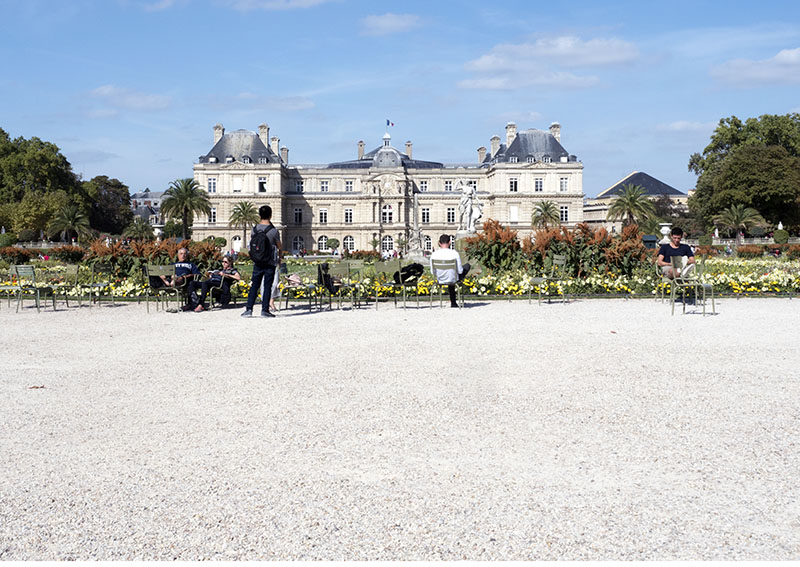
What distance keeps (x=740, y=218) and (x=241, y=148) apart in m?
44.3

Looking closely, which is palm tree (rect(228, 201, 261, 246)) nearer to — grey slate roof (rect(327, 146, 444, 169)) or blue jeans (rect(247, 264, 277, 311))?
grey slate roof (rect(327, 146, 444, 169))

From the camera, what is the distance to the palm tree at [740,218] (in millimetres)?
45219

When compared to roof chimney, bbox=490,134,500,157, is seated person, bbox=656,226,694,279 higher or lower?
lower

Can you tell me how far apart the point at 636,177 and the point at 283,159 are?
2140 inches

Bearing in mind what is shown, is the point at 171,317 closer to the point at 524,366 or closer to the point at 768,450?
the point at 524,366

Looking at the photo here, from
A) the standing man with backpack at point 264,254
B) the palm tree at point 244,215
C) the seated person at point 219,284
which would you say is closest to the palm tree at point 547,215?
the palm tree at point 244,215

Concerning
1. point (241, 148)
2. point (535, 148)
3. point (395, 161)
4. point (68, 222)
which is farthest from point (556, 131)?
point (68, 222)

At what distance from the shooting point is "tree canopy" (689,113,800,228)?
46.2 metres

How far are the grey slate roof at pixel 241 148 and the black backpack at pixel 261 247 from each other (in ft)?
188

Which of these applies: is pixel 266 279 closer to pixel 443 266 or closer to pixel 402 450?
pixel 443 266

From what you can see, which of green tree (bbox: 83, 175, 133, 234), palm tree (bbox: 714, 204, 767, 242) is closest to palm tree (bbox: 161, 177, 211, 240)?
green tree (bbox: 83, 175, 133, 234)

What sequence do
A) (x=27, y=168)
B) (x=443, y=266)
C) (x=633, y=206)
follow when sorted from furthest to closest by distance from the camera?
(x=27, y=168)
(x=633, y=206)
(x=443, y=266)

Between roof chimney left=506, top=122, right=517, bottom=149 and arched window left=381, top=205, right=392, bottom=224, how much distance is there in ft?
43.6

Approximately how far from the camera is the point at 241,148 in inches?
2601
